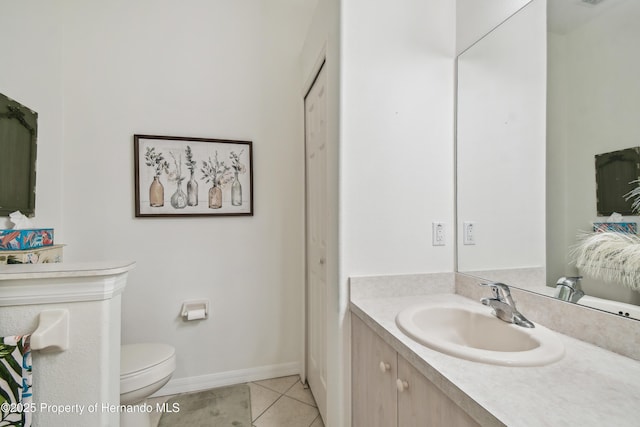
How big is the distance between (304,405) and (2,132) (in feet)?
7.11

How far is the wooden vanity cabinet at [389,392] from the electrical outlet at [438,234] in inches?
21.5

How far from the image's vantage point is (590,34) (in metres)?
0.88

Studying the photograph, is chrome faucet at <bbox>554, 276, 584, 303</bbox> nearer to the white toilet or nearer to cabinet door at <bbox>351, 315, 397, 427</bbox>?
cabinet door at <bbox>351, 315, 397, 427</bbox>

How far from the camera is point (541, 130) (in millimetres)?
1030

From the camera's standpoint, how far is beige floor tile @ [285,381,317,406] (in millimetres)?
1827

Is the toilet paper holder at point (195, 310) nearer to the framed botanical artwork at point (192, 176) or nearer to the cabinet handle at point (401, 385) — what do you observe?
the framed botanical artwork at point (192, 176)

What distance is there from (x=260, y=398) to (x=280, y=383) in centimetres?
21

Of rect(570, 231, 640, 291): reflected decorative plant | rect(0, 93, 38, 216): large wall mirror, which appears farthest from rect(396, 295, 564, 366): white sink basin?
rect(0, 93, 38, 216): large wall mirror

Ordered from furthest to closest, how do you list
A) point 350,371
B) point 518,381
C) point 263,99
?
point 263,99, point 350,371, point 518,381

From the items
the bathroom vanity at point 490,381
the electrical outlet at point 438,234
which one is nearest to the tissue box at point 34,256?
the bathroom vanity at point 490,381

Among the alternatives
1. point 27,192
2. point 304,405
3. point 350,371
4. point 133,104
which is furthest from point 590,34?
point 27,192

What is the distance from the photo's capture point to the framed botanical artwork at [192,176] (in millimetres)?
1878

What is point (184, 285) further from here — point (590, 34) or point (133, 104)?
point (590, 34)

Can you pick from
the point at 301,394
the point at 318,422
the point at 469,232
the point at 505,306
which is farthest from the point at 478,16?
the point at 301,394
